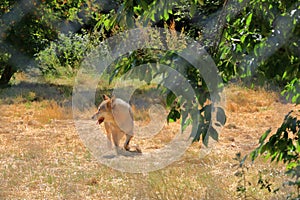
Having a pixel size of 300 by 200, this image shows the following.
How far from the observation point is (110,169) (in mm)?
7730

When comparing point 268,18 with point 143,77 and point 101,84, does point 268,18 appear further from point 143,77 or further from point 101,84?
point 101,84

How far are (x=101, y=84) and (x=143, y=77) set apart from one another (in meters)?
12.8

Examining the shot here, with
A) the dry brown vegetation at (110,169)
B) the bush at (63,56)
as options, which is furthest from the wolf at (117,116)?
the bush at (63,56)

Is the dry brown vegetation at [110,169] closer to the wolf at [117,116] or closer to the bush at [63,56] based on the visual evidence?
the wolf at [117,116]

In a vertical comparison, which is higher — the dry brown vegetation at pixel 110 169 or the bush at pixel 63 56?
the dry brown vegetation at pixel 110 169

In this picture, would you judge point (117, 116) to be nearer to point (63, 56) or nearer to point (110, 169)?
point (110, 169)

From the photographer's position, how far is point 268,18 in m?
3.29

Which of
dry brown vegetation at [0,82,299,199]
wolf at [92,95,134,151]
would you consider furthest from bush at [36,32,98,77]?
wolf at [92,95,134,151]

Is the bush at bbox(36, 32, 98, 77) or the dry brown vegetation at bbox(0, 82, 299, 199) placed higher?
the dry brown vegetation at bbox(0, 82, 299, 199)

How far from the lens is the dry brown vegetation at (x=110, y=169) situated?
242 inches

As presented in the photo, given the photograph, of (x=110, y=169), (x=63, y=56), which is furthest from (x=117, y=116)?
(x=63, y=56)

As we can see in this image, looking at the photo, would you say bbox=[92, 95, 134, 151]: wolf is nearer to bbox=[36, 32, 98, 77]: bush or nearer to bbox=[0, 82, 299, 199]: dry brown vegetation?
bbox=[0, 82, 299, 199]: dry brown vegetation

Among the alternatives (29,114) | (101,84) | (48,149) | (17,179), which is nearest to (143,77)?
(17,179)

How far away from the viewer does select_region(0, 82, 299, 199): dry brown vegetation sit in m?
6.15
